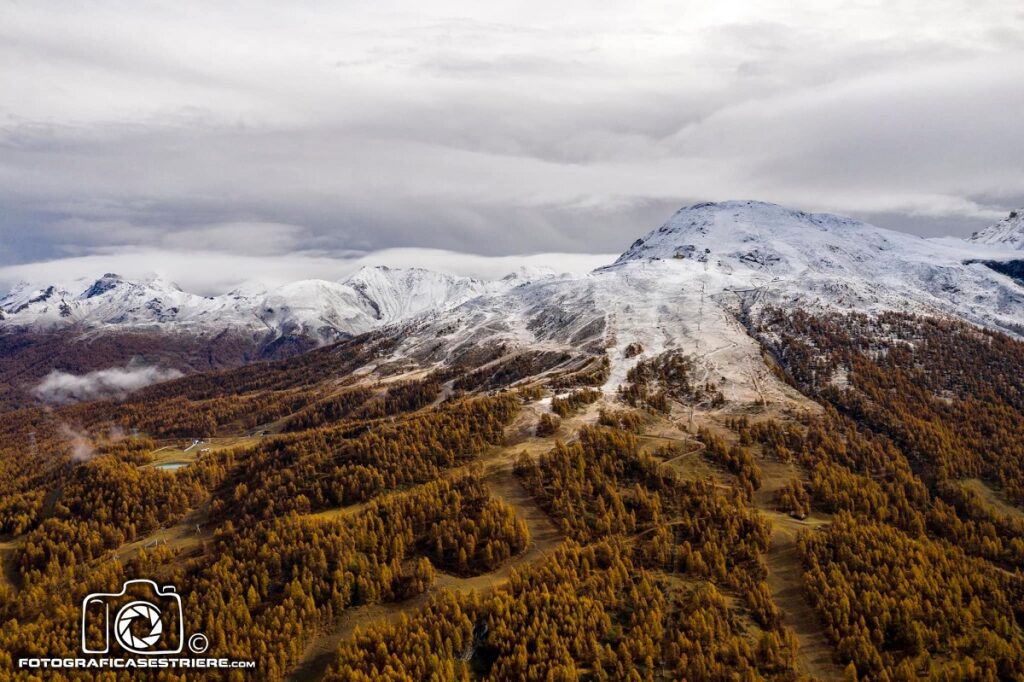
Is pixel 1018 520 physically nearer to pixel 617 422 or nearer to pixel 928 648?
pixel 928 648

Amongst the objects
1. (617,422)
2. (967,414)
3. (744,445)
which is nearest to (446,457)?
(617,422)

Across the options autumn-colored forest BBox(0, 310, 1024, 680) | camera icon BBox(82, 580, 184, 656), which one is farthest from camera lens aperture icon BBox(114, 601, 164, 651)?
autumn-colored forest BBox(0, 310, 1024, 680)

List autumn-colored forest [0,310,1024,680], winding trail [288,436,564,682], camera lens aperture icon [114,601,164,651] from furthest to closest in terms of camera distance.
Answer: camera lens aperture icon [114,601,164,651]
winding trail [288,436,564,682]
autumn-colored forest [0,310,1024,680]

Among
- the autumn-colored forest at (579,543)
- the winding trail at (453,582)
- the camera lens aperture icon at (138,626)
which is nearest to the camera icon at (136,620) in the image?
the camera lens aperture icon at (138,626)

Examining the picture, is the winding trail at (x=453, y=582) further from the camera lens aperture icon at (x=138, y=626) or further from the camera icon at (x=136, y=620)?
the camera lens aperture icon at (x=138, y=626)

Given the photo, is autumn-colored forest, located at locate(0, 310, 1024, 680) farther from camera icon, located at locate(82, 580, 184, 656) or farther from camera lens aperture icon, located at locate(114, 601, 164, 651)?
camera lens aperture icon, located at locate(114, 601, 164, 651)

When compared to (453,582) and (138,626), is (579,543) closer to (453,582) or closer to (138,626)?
(453,582)

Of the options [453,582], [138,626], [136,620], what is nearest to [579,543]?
[453,582]
